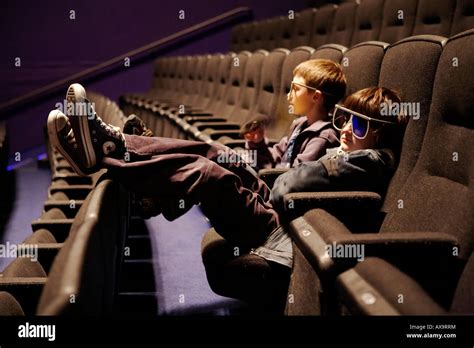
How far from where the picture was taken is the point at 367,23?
2.55 ft

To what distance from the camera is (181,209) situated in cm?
37

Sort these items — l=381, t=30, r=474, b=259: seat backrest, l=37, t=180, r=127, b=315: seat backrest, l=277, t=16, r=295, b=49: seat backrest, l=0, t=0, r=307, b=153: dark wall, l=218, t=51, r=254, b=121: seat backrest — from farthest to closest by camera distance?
l=0, t=0, r=307, b=153: dark wall
l=277, t=16, r=295, b=49: seat backrest
l=218, t=51, r=254, b=121: seat backrest
l=381, t=30, r=474, b=259: seat backrest
l=37, t=180, r=127, b=315: seat backrest

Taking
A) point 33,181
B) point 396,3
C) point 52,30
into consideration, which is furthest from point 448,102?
point 52,30

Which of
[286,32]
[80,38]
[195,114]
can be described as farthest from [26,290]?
[80,38]

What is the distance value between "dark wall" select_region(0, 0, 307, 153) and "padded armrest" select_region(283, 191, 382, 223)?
1.20m

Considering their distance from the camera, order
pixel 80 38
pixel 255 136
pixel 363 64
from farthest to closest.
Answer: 1. pixel 80 38
2. pixel 255 136
3. pixel 363 64

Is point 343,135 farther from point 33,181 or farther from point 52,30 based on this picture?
point 52,30

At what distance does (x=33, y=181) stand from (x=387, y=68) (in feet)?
2.69

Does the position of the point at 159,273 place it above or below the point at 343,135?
below

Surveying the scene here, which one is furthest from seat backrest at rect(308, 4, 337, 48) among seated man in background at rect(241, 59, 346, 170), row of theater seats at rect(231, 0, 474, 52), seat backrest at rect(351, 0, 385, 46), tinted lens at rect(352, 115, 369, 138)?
tinted lens at rect(352, 115, 369, 138)

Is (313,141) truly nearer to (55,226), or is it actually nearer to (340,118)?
(340,118)

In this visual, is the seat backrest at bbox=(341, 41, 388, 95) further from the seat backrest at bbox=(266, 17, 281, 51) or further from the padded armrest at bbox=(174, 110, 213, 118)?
the seat backrest at bbox=(266, 17, 281, 51)

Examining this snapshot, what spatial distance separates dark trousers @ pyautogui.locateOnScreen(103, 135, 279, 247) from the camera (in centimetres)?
35

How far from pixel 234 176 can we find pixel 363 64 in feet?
0.41
